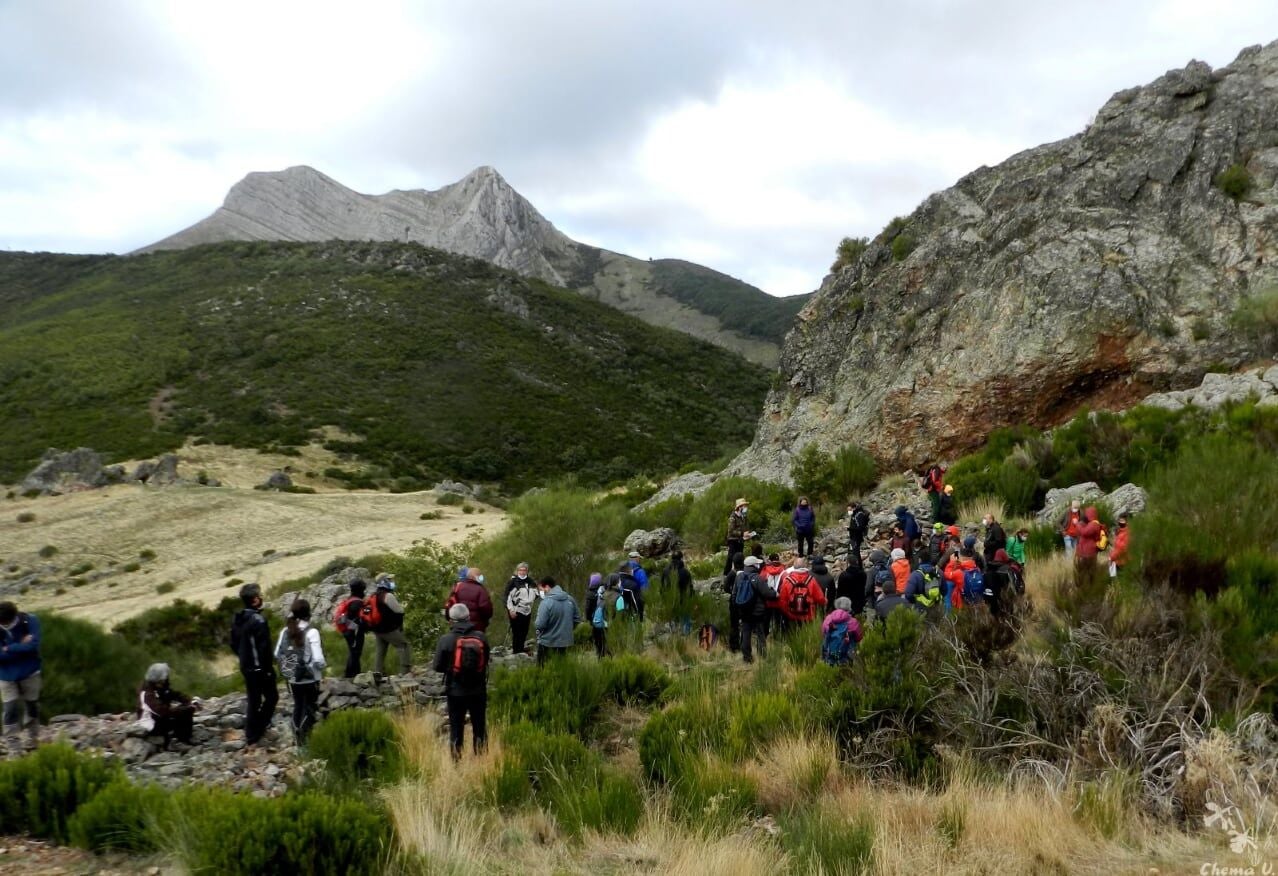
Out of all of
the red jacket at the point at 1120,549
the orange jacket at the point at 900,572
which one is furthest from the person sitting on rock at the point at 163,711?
the red jacket at the point at 1120,549

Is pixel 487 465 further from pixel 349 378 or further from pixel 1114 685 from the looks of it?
pixel 1114 685

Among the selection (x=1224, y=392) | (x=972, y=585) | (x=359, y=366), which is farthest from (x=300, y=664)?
(x=359, y=366)

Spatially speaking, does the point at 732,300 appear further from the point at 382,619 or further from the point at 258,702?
the point at 258,702

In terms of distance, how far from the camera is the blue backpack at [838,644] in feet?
26.8

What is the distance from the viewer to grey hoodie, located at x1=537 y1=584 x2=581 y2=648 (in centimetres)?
1012

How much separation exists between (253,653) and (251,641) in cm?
13

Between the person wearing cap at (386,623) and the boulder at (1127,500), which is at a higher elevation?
the boulder at (1127,500)

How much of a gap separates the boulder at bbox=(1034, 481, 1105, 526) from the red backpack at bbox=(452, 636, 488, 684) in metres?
10.7

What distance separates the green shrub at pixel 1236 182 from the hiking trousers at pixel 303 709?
22.8m

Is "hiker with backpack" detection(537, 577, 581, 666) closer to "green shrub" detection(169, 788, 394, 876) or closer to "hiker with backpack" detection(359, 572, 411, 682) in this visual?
"hiker with backpack" detection(359, 572, 411, 682)

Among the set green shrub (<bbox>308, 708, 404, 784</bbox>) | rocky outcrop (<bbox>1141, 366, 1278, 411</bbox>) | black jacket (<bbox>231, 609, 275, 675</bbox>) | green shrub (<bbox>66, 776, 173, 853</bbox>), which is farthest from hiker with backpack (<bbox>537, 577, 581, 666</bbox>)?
rocky outcrop (<bbox>1141, 366, 1278, 411</bbox>)

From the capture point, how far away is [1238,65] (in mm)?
22047

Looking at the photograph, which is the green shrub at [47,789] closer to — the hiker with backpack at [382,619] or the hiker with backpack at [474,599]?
the hiker with backpack at [474,599]

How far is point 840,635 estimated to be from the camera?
830 cm
